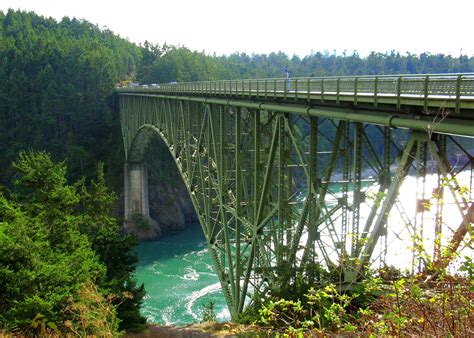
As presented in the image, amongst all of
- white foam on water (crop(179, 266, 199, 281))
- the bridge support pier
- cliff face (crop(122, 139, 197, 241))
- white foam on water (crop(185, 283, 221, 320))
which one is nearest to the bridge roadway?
white foam on water (crop(185, 283, 221, 320))

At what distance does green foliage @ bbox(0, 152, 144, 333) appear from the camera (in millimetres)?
15469

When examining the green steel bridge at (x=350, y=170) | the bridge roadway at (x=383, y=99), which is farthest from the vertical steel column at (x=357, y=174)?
the bridge roadway at (x=383, y=99)

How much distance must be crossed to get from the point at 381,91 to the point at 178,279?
30932mm

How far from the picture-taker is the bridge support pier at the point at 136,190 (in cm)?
5628

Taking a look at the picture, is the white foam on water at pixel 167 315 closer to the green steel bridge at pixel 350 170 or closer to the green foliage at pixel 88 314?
the green steel bridge at pixel 350 170

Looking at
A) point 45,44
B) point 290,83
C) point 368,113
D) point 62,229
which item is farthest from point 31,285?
point 45,44

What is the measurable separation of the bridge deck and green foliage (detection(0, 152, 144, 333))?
829cm

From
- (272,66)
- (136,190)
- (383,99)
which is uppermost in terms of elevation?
(272,66)

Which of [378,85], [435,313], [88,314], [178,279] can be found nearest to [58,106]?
[178,279]

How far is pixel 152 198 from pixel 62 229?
128 ft

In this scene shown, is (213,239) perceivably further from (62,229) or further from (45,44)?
(45,44)

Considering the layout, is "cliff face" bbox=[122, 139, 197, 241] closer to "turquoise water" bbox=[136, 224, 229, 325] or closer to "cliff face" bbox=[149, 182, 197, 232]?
"cliff face" bbox=[149, 182, 197, 232]

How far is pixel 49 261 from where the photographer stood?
1750cm

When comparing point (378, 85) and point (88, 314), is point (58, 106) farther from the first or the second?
point (378, 85)
